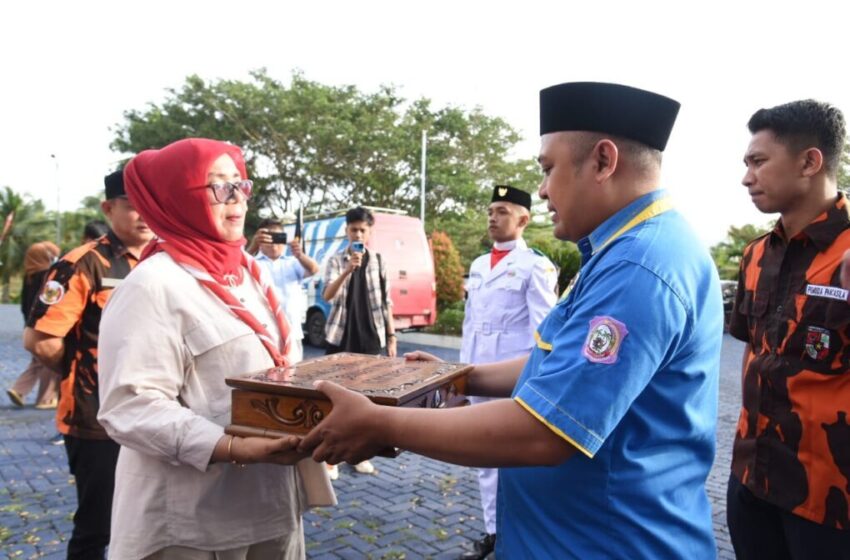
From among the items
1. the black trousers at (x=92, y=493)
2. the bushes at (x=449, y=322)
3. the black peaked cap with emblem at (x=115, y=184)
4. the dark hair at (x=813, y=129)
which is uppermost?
the dark hair at (x=813, y=129)

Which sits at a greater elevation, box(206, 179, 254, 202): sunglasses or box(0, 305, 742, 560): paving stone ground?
box(206, 179, 254, 202): sunglasses

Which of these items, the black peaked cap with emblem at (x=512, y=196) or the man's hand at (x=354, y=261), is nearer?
the black peaked cap with emblem at (x=512, y=196)

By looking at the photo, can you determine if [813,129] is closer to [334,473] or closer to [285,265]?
[334,473]

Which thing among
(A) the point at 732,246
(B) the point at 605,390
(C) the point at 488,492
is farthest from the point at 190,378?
(A) the point at 732,246

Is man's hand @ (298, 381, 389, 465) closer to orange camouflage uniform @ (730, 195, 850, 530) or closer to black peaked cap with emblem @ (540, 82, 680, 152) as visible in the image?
black peaked cap with emblem @ (540, 82, 680, 152)

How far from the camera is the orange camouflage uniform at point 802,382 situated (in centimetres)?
210

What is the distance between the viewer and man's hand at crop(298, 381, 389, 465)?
1472 millimetres

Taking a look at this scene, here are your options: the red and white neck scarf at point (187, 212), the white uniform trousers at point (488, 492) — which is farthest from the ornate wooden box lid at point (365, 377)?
the white uniform trousers at point (488, 492)

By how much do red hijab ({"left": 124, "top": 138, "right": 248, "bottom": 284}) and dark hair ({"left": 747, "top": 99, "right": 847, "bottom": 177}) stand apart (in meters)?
2.12

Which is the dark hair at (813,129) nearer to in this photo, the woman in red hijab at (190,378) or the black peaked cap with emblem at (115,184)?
Answer: the woman in red hijab at (190,378)

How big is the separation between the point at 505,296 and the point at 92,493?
270 centimetres

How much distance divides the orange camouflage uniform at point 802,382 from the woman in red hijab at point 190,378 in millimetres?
1692

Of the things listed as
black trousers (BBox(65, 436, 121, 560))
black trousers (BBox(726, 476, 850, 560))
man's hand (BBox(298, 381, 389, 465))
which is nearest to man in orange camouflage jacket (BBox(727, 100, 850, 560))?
black trousers (BBox(726, 476, 850, 560))

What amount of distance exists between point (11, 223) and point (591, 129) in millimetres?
37448
